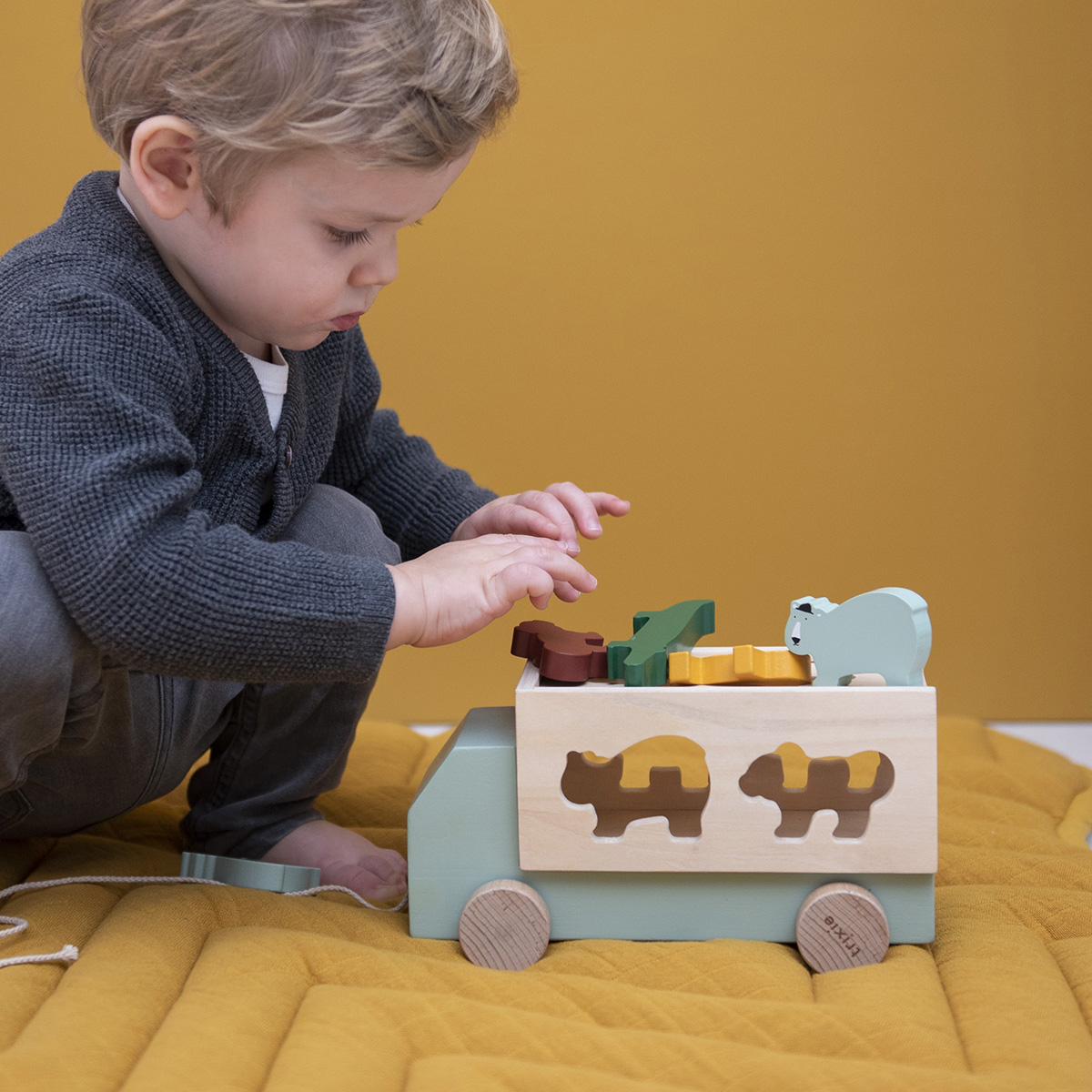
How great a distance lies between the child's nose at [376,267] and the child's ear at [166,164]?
0.11m

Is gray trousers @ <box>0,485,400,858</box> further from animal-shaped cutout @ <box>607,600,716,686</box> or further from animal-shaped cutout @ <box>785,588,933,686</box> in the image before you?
animal-shaped cutout @ <box>785,588,933,686</box>

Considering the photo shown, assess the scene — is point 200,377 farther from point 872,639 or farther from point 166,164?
point 872,639

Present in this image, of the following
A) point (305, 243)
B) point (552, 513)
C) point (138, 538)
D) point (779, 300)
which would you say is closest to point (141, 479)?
point (138, 538)

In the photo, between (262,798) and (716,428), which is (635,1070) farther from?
(716,428)

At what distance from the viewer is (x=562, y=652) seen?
75cm

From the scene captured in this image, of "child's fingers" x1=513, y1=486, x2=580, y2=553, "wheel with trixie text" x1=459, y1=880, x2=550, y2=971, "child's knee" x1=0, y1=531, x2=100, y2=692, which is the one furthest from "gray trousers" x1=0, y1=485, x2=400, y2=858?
"wheel with trixie text" x1=459, y1=880, x2=550, y2=971

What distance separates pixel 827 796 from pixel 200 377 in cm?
48

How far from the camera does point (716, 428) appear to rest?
1.47m

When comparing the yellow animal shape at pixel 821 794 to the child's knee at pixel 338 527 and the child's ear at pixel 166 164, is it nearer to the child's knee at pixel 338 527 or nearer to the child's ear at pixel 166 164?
the child's knee at pixel 338 527

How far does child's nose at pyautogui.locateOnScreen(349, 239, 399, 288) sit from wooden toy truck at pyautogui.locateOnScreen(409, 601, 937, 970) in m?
0.27

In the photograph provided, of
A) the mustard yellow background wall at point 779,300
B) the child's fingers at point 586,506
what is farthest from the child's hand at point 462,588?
the mustard yellow background wall at point 779,300

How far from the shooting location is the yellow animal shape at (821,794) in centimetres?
77

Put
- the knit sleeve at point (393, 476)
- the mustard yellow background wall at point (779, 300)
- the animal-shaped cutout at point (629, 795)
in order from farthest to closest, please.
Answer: the mustard yellow background wall at point (779, 300) < the knit sleeve at point (393, 476) < the animal-shaped cutout at point (629, 795)

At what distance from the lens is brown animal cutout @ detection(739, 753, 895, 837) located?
2.54ft
